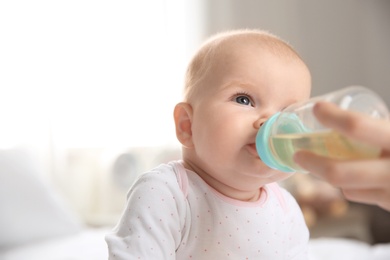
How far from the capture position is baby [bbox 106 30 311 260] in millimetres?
978

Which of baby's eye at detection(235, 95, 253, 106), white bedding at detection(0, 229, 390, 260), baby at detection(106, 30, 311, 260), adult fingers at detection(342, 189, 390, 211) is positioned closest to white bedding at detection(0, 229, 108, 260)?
white bedding at detection(0, 229, 390, 260)

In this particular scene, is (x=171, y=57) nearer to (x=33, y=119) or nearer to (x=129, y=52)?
(x=129, y=52)

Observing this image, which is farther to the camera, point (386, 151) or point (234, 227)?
point (234, 227)

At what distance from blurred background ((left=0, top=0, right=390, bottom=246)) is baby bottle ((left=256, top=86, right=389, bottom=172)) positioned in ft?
6.01

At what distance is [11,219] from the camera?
1981 mm

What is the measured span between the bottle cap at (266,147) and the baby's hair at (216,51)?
0.55 ft

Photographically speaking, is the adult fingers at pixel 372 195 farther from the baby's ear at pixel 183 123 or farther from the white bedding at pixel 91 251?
the white bedding at pixel 91 251

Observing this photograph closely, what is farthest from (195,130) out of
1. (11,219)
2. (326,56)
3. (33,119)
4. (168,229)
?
(326,56)

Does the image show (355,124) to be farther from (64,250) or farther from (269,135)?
(64,250)

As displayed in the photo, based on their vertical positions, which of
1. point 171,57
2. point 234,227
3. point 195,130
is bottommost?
point 171,57

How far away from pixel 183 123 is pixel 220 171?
115mm

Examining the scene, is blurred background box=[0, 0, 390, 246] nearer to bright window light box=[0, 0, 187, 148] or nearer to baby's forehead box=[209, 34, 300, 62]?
bright window light box=[0, 0, 187, 148]

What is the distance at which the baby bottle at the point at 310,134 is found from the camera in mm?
775

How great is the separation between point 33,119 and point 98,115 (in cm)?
38
